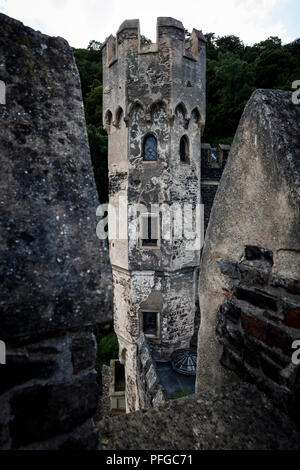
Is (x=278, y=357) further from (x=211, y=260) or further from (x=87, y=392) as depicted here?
(x=87, y=392)

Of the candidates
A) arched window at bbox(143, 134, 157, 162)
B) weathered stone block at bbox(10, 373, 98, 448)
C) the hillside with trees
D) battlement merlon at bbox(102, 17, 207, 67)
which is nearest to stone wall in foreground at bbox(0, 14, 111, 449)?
weathered stone block at bbox(10, 373, 98, 448)

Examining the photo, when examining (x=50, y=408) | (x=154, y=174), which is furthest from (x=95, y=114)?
(x=50, y=408)

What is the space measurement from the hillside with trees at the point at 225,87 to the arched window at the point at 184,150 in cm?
768

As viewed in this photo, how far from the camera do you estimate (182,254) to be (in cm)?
971

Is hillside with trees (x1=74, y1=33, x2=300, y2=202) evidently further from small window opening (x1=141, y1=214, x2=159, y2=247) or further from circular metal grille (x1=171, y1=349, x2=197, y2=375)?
circular metal grille (x1=171, y1=349, x2=197, y2=375)

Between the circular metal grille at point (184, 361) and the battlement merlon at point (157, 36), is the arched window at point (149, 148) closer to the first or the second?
the battlement merlon at point (157, 36)

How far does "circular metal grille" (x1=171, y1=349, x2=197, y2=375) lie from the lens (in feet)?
27.3

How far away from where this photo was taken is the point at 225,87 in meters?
21.7

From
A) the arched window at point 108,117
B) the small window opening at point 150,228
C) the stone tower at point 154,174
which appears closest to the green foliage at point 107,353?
the stone tower at point 154,174

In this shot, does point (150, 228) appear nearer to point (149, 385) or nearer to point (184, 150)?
point (184, 150)

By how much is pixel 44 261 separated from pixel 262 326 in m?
1.29

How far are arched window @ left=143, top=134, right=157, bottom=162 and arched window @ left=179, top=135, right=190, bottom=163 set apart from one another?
93 cm

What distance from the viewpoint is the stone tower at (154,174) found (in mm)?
8906
